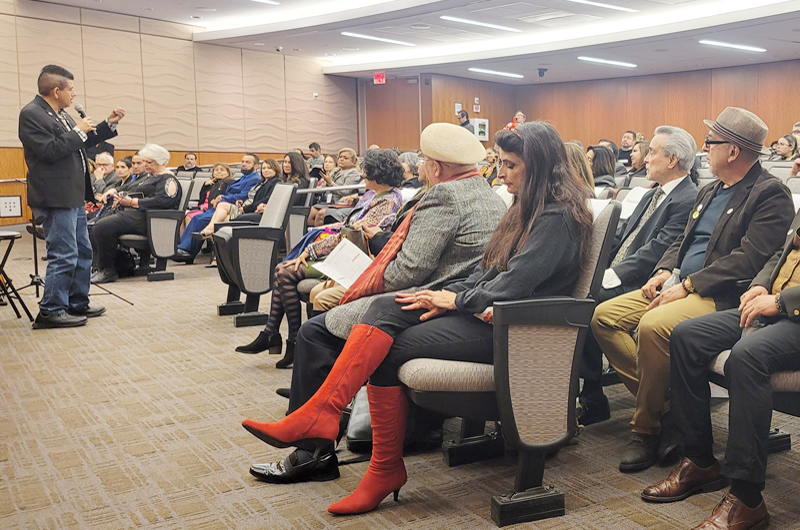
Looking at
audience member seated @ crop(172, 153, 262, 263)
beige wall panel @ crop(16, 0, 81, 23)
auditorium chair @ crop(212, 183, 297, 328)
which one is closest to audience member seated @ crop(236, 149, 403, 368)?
auditorium chair @ crop(212, 183, 297, 328)

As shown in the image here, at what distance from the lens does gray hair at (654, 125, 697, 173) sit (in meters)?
3.15

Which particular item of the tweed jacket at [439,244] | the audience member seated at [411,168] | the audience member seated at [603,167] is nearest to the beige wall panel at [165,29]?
the audience member seated at [411,168]

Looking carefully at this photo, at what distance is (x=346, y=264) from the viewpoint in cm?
304

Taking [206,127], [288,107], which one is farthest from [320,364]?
[288,107]

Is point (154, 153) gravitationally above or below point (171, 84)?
below

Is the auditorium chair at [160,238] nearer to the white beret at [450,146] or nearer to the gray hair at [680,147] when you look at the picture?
the white beret at [450,146]

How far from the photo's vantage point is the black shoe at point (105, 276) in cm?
700

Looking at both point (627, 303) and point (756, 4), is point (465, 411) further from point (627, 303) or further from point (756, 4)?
point (756, 4)

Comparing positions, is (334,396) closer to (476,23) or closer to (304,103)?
(476,23)

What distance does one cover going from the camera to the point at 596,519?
2119 millimetres

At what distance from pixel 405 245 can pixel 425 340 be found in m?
0.43

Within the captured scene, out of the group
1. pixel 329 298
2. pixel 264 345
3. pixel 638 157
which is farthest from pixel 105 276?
pixel 638 157

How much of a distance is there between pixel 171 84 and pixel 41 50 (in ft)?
8.17

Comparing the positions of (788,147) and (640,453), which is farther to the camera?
(788,147)
